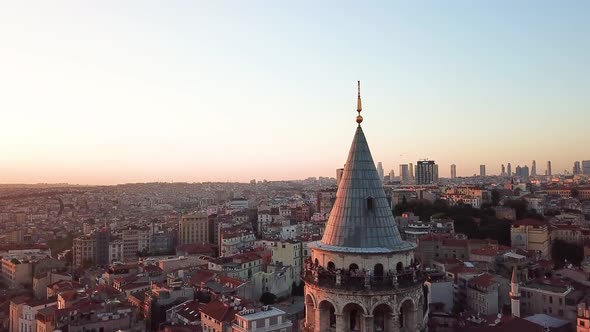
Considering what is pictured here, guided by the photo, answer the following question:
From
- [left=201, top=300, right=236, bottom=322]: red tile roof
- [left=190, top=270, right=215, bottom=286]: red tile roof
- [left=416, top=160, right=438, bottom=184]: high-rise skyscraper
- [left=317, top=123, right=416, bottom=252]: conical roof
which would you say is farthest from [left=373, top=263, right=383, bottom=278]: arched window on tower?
[left=416, top=160, right=438, bottom=184]: high-rise skyscraper

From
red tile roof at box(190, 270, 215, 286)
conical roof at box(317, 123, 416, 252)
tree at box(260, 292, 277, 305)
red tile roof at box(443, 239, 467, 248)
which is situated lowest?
tree at box(260, 292, 277, 305)

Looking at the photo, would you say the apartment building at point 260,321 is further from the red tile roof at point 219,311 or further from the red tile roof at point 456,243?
the red tile roof at point 456,243

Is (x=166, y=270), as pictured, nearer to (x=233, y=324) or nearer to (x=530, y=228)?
(x=233, y=324)

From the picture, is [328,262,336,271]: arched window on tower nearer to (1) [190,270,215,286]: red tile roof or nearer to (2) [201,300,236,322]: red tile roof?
(2) [201,300,236,322]: red tile roof

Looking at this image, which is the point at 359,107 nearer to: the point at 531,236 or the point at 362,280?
the point at 362,280

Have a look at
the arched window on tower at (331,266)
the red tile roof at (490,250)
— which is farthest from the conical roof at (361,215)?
the red tile roof at (490,250)

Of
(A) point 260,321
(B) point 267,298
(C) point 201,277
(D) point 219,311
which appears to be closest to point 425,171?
(B) point 267,298
